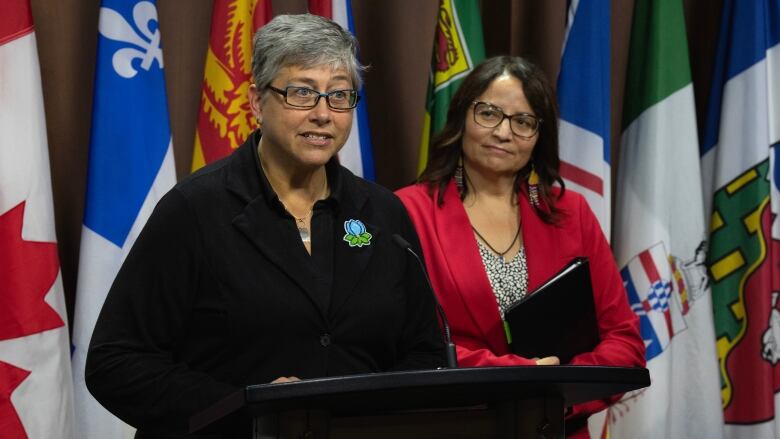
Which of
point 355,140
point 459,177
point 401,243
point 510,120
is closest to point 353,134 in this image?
point 355,140

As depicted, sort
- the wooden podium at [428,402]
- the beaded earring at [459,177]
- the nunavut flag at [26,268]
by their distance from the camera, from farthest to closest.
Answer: the beaded earring at [459,177] → the nunavut flag at [26,268] → the wooden podium at [428,402]

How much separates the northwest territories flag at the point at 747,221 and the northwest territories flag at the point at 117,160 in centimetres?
182

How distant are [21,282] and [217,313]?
1.08 m

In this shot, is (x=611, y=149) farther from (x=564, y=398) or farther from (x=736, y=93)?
(x=564, y=398)

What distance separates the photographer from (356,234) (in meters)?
1.89

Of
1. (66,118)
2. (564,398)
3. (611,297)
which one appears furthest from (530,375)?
(66,118)

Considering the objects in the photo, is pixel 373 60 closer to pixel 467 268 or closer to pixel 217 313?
pixel 467 268

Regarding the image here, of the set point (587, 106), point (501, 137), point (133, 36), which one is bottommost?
point (501, 137)

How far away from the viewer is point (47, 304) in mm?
2646

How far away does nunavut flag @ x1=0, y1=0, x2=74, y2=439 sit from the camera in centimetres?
259

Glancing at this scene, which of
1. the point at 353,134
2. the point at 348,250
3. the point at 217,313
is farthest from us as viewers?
the point at 353,134

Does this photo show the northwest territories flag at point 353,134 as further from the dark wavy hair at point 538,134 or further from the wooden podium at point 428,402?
the wooden podium at point 428,402

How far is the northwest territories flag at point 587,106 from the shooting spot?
324cm

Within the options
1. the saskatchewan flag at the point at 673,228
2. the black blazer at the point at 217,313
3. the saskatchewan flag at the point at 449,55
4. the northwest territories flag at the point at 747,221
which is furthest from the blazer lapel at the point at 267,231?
the northwest territories flag at the point at 747,221
